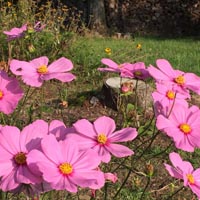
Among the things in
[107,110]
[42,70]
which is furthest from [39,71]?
[107,110]

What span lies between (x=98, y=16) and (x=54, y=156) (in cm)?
1177

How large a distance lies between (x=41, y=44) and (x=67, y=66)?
17.1ft

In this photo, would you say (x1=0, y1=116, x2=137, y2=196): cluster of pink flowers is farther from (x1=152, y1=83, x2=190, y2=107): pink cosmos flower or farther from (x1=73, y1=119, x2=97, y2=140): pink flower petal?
(x1=152, y1=83, x2=190, y2=107): pink cosmos flower

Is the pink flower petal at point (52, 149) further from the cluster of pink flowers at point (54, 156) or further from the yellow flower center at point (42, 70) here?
the yellow flower center at point (42, 70)

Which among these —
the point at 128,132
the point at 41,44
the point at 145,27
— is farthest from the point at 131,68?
the point at 145,27

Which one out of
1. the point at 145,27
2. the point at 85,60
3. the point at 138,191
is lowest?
the point at 145,27

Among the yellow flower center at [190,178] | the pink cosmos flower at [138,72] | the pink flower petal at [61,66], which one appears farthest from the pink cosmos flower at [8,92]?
the yellow flower center at [190,178]

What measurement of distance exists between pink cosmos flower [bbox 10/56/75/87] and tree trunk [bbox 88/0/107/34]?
1109cm

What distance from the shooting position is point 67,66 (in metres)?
1.35

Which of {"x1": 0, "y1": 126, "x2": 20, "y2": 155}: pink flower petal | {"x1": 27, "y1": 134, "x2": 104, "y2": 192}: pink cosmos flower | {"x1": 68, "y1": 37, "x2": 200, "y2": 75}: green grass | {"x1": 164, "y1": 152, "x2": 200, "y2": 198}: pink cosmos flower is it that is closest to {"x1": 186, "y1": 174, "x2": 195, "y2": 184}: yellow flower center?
{"x1": 164, "y1": 152, "x2": 200, "y2": 198}: pink cosmos flower

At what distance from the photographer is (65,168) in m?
1.00

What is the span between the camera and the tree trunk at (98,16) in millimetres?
12469

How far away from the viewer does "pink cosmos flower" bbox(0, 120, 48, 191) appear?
38.4 inches

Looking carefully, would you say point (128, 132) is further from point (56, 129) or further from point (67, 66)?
point (67, 66)
